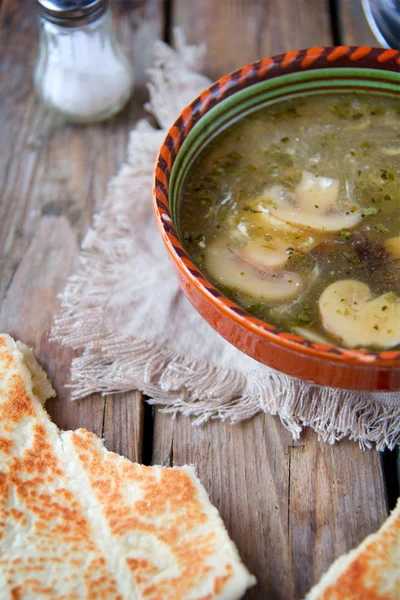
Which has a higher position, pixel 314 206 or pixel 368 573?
pixel 314 206

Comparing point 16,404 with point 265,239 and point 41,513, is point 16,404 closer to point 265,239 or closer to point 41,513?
point 41,513

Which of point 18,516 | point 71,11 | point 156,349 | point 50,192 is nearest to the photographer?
point 18,516

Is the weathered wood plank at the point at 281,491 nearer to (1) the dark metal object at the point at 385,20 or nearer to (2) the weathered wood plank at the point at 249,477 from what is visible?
(2) the weathered wood plank at the point at 249,477

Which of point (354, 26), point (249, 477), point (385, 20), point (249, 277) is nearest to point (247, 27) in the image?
point (354, 26)

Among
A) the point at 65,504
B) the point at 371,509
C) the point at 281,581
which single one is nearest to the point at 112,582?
the point at 65,504

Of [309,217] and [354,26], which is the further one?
[354,26]

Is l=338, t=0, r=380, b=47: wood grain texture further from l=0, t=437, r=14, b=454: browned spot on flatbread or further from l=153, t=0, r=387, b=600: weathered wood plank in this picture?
l=0, t=437, r=14, b=454: browned spot on flatbread

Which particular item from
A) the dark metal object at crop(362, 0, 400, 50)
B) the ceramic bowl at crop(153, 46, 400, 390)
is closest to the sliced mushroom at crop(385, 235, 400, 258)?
the ceramic bowl at crop(153, 46, 400, 390)
